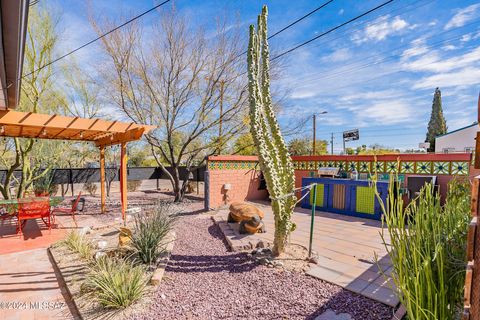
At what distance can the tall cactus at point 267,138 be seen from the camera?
3318 mm

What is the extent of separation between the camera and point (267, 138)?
11.5 feet

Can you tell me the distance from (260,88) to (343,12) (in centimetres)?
257

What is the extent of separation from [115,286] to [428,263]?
8.83 ft

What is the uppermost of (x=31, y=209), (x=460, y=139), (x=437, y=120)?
(x=437, y=120)

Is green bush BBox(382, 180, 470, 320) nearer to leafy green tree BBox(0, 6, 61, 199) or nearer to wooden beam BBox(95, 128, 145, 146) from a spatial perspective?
wooden beam BBox(95, 128, 145, 146)

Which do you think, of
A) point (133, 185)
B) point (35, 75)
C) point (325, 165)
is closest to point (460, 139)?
point (325, 165)

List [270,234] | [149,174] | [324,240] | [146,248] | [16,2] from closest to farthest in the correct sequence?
[16,2]
[146,248]
[324,240]
[270,234]
[149,174]

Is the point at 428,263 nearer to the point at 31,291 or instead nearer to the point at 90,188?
the point at 31,291

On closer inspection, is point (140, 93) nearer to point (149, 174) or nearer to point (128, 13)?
point (128, 13)

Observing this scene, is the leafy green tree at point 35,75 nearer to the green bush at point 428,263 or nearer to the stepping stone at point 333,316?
the stepping stone at point 333,316

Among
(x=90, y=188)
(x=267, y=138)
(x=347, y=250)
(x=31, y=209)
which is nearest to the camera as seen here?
(x=267, y=138)

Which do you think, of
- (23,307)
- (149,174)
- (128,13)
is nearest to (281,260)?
(23,307)

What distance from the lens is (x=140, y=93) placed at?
25.6ft

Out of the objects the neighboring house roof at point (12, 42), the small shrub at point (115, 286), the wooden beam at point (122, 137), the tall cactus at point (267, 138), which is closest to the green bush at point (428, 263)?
the tall cactus at point (267, 138)
